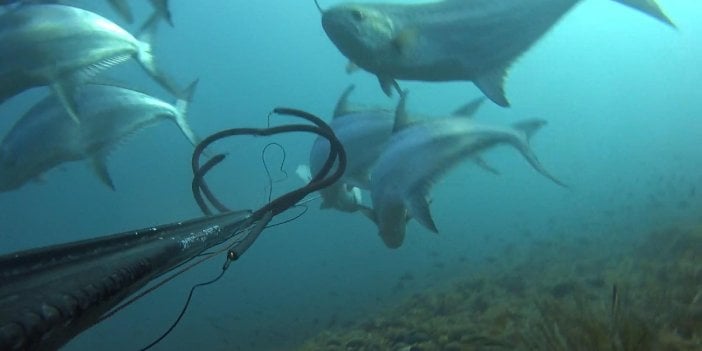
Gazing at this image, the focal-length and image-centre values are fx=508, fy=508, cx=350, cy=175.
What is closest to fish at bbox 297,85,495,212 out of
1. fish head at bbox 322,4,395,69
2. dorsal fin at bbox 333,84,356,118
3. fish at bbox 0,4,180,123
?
dorsal fin at bbox 333,84,356,118

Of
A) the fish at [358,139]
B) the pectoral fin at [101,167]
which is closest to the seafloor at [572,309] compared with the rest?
the fish at [358,139]

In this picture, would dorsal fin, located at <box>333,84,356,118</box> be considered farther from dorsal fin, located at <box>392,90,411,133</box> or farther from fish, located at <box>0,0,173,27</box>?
fish, located at <box>0,0,173,27</box>

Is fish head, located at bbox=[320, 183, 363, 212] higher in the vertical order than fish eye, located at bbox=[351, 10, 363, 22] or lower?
lower

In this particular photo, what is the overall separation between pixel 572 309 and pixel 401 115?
2.13 metres

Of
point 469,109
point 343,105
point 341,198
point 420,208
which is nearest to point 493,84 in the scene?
point 469,109

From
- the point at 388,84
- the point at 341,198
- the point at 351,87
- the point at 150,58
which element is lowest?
the point at 341,198

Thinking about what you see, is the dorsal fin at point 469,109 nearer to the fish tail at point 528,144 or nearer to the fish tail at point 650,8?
the fish tail at point 528,144

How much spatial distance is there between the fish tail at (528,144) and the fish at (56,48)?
417 cm

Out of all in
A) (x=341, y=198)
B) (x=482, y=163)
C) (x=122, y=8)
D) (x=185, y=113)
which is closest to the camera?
(x=482, y=163)

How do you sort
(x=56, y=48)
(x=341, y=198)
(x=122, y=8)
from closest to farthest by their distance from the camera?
(x=56, y=48) < (x=122, y=8) < (x=341, y=198)

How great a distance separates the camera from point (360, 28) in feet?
11.6

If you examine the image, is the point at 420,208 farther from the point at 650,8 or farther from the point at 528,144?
the point at 650,8

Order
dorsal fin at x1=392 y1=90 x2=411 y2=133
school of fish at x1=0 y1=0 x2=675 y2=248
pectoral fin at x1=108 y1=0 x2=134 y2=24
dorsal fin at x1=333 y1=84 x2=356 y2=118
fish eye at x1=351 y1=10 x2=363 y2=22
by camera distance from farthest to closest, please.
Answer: dorsal fin at x1=333 y1=84 x2=356 y2=118 < pectoral fin at x1=108 y1=0 x2=134 y2=24 < dorsal fin at x1=392 y1=90 x2=411 y2=133 < school of fish at x1=0 y1=0 x2=675 y2=248 < fish eye at x1=351 y1=10 x2=363 y2=22

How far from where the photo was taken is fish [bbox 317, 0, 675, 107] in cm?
359
